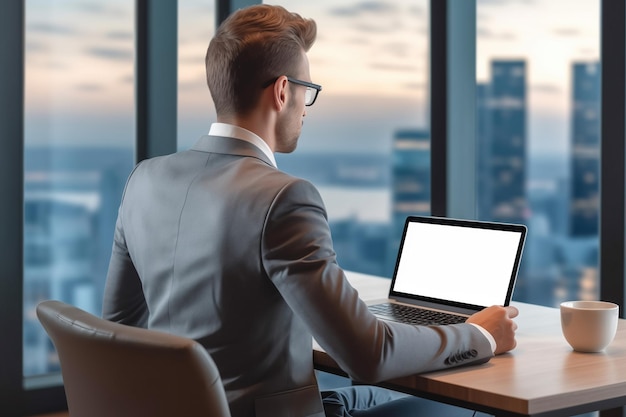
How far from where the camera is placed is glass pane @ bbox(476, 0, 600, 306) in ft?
8.39

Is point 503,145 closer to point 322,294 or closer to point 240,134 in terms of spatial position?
point 240,134

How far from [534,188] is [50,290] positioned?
1.68 meters

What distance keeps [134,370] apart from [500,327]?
715 mm

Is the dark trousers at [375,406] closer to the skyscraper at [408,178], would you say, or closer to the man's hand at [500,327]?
the man's hand at [500,327]

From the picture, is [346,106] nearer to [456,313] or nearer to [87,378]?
[456,313]

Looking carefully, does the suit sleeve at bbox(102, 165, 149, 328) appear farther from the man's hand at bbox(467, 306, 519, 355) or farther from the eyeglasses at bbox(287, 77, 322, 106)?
the man's hand at bbox(467, 306, 519, 355)

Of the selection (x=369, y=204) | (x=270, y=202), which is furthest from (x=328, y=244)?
(x=369, y=204)

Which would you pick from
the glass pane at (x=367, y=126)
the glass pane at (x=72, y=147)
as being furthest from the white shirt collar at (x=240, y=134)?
the glass pane at (x=367, y=126)

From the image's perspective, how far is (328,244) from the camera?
4.48ft

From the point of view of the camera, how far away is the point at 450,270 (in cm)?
192

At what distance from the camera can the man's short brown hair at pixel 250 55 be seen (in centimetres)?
152

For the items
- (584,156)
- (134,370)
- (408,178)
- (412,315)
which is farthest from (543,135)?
(134,370)

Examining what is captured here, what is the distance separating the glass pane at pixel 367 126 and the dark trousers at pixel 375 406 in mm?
1260

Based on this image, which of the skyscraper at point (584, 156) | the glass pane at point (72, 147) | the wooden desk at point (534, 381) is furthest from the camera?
the glass pane at point (72, 147)
